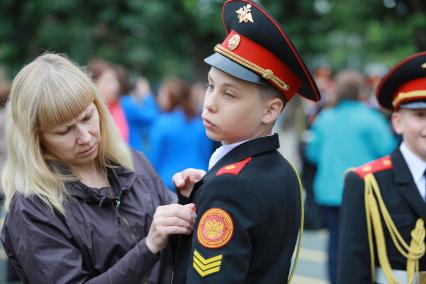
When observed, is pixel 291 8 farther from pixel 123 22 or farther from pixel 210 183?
pixel 210 183

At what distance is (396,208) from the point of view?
2.91 meters

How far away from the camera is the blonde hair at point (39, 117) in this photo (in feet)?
7.53

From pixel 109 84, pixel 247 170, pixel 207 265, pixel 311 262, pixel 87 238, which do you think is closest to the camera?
pixel 207 265

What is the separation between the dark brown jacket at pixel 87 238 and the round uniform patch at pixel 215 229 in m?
0.36

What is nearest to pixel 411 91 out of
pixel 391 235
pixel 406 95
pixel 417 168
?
pixel 406 95

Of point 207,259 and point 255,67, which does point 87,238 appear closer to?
point 207,259

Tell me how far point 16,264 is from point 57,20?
1674cm

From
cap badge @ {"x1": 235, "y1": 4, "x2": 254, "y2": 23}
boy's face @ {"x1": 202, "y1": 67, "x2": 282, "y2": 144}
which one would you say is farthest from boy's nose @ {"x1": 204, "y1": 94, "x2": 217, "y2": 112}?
cap badge @ {"x1": 235, "y1": 4, "x2": 254, "y2": 23}

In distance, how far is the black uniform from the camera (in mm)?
1867

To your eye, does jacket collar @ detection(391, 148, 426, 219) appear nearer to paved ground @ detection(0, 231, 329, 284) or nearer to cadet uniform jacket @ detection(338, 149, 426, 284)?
cadet uniform jacket @ detection(338, 149, 426, 284)

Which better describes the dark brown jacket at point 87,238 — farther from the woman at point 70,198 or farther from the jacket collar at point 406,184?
the jacket collar at point 406,184

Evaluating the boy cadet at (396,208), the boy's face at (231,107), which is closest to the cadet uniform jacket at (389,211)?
the boy cadet at (396,208)

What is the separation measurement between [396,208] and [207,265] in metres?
1.34

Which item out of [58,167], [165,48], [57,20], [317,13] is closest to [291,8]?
[317,13]
